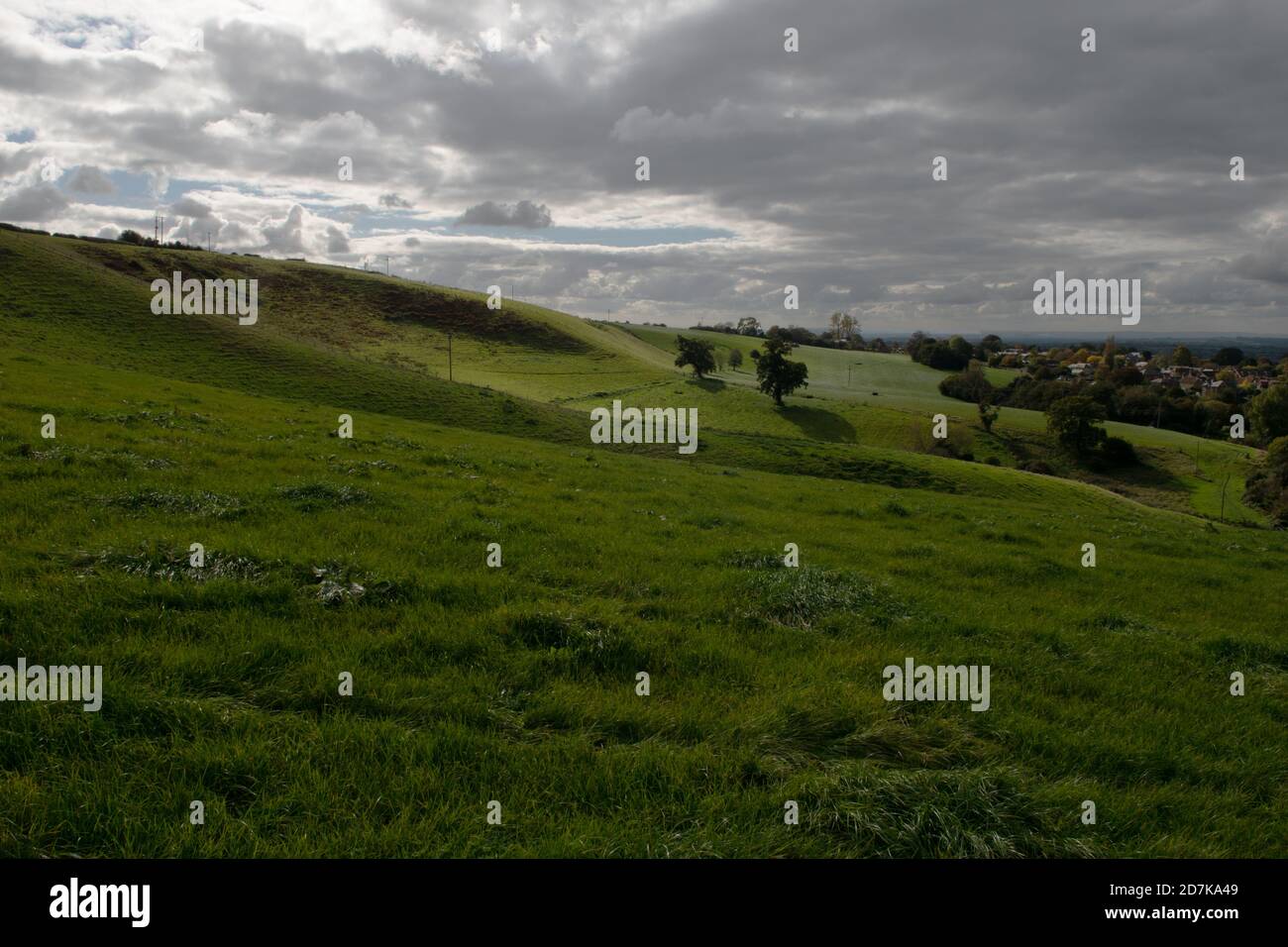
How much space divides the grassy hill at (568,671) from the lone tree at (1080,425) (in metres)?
98.5

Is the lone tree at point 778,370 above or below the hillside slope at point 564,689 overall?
above

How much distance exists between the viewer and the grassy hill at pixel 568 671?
5191mm

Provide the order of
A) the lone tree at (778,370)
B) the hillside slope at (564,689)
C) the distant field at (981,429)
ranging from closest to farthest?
the hillside slope at (564,689), the distant field at (981,429), the lone tree at (778,370)

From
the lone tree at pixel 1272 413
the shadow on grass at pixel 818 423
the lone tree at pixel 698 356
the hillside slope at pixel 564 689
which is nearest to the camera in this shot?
the hillside slope at pixel 564 689

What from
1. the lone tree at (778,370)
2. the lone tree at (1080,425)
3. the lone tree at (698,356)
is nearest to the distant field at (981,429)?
the lone tree at (778,370)

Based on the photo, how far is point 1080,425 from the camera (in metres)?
106

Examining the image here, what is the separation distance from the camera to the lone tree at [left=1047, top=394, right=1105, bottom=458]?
347ft

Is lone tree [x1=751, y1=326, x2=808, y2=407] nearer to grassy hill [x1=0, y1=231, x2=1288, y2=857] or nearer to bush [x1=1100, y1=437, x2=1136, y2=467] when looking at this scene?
bush [x1=1100, y1=437, x2=1136, y2=467]

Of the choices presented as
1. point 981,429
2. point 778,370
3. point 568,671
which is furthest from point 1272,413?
point 568,671

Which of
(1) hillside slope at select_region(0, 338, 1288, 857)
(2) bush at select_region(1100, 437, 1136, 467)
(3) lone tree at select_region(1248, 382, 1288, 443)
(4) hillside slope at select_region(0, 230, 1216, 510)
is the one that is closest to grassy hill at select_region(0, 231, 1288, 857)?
(1) hillside slope at select_region(0, 338, 1288, 857)

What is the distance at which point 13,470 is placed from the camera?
13.5m

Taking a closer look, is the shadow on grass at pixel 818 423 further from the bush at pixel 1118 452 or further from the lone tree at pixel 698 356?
the bush at pixel 1118 452
